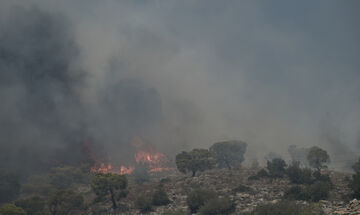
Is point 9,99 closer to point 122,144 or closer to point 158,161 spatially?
point 122,144

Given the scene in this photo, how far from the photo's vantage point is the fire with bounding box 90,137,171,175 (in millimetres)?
104875

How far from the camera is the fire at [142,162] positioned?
104875 millimetres

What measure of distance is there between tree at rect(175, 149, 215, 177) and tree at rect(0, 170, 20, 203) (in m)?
43.3

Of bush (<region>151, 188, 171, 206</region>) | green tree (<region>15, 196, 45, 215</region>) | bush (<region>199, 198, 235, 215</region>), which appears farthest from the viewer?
green tree (<region>15, 196, 45, 215</region>)

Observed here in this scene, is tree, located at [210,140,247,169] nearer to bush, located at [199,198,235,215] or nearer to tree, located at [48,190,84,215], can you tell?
tree, located at [48,190,84,215]

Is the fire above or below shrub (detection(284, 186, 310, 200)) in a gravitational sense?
above

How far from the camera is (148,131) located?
156000mm

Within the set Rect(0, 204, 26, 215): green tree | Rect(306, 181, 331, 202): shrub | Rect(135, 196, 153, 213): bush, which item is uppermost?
Rect(0, 204, 26, 215): green tree

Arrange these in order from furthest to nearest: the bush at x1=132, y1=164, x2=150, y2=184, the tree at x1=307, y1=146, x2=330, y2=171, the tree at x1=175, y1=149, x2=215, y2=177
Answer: the bush at x1=132, y1=164, x2=150, y2=184 < the tree at x1=175, y1=149, x2=215, y2=177 < the tree at x1=307, y1=146, x2=330, y2=171

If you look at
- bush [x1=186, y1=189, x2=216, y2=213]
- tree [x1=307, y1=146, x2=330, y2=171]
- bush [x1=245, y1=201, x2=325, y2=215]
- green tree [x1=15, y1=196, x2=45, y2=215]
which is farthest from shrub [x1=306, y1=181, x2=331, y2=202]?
green tree [x1=15, y1=196, x2=45, y2=215]

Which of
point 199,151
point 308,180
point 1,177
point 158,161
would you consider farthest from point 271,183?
point 158,161

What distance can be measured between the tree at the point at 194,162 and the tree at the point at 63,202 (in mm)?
25354

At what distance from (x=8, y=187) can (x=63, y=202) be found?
105 ft

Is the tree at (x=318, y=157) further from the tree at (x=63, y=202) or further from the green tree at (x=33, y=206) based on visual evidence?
the green tree at (x=33, y=206)
